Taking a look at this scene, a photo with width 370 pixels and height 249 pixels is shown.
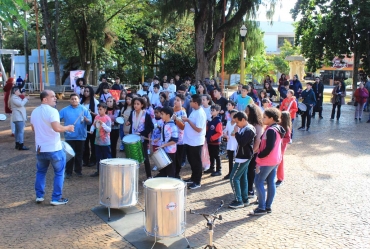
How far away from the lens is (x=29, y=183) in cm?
750

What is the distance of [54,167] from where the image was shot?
610cm

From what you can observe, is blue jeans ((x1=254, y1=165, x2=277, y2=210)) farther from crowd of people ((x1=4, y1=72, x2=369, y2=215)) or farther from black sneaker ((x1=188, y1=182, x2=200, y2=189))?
black sneaker ((x1=188, y1=182, x2=200, y2=189))

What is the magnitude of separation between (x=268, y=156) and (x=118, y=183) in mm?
2244

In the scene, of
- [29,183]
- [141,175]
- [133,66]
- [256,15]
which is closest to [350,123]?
[256,15]

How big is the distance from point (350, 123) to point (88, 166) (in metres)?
11.9

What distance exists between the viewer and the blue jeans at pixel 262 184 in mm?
5840

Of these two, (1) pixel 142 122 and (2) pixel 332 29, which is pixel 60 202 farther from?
(2) pixel 332 29

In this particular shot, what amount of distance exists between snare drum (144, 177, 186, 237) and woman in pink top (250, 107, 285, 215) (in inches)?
63.5

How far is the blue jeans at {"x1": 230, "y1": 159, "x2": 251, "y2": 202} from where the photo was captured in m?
6.06

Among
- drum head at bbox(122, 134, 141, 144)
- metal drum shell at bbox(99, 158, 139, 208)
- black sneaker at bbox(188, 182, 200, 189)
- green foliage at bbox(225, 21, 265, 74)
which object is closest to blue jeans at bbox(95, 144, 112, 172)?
drum head at bbox(122, 134, 141, 144)

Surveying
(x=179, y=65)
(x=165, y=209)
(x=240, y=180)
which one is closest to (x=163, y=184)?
(x=165, y=209)

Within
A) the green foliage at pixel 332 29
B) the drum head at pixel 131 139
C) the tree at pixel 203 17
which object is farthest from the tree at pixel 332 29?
the drum head at pixel 131 139

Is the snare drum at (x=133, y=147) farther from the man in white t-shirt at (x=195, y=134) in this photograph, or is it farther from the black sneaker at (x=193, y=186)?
the black sneaker at (x=193, y=186)

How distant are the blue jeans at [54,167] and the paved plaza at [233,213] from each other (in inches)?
9.1
